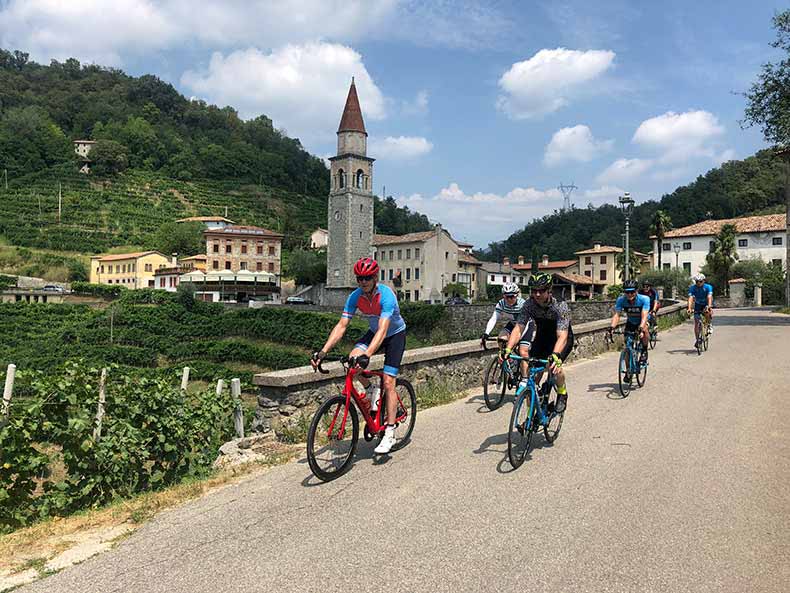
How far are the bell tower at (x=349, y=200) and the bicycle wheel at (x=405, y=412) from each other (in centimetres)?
7192

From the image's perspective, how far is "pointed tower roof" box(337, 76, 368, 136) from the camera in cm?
8056

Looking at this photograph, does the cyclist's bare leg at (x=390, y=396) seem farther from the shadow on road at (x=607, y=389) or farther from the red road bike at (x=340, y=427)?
the shadow on road at (x=607, y=389)

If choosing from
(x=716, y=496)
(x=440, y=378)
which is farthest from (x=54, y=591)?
(x=440, y=378)

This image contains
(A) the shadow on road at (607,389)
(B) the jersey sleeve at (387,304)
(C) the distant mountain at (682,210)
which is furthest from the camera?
(C) the distant mountain at (682,210)

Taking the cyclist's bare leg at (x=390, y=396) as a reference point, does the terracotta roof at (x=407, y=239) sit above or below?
above

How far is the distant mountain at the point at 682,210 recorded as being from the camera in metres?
90.6

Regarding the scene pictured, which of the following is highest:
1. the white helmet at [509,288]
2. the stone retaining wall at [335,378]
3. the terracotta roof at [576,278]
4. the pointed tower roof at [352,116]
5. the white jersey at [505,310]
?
the pointed tower roof at [352,116]

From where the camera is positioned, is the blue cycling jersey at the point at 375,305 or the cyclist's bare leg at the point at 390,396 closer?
the blue cycling jersey at the point at 375,305

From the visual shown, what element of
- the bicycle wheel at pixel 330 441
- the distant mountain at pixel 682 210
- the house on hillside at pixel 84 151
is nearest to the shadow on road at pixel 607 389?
the bicycle wheel at pixel 330 441

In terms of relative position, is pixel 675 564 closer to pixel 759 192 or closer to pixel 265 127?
pixel 759 192

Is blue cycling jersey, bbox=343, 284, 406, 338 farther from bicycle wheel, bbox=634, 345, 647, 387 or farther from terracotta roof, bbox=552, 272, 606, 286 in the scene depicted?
terracotta roof, bbox=552, 272, 606, 286

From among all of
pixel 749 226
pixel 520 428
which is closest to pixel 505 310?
pixel 520 428

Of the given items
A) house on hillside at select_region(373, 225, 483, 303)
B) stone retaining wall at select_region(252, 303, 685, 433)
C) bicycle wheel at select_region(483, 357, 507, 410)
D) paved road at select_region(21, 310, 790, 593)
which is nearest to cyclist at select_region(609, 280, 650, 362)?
stone retaining wall at select_region(252, 303, 685, 433)

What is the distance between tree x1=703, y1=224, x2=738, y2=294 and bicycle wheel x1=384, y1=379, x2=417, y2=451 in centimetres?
6539
